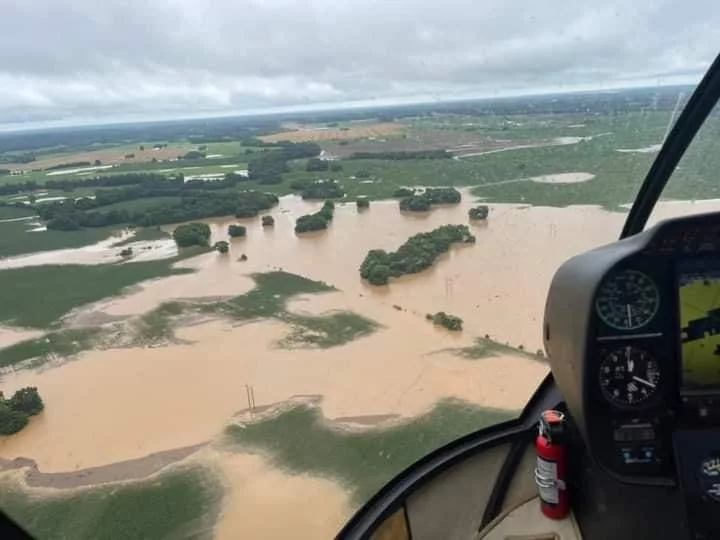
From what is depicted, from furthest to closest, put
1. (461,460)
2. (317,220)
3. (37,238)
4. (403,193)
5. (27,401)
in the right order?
1. (403,193)
2. (317,220)
3. (37,238)
4. (27,401)
5. (461,460)

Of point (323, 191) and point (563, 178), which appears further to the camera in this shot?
point (323, 191)

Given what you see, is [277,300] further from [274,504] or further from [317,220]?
[274,504]

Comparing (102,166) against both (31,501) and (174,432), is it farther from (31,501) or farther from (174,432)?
(31,501)

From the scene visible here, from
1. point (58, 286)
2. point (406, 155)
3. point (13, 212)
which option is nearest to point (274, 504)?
point (58, 286)

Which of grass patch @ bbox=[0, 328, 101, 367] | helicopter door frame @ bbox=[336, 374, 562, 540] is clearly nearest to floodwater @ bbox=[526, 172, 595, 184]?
helicopter door frame @ bbox=[336, 374, 562, 540]

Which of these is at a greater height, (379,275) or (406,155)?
(406,155)

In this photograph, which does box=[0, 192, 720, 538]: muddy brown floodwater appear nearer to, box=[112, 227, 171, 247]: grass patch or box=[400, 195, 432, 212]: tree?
box=[400, 195, 432, 212]: tree
